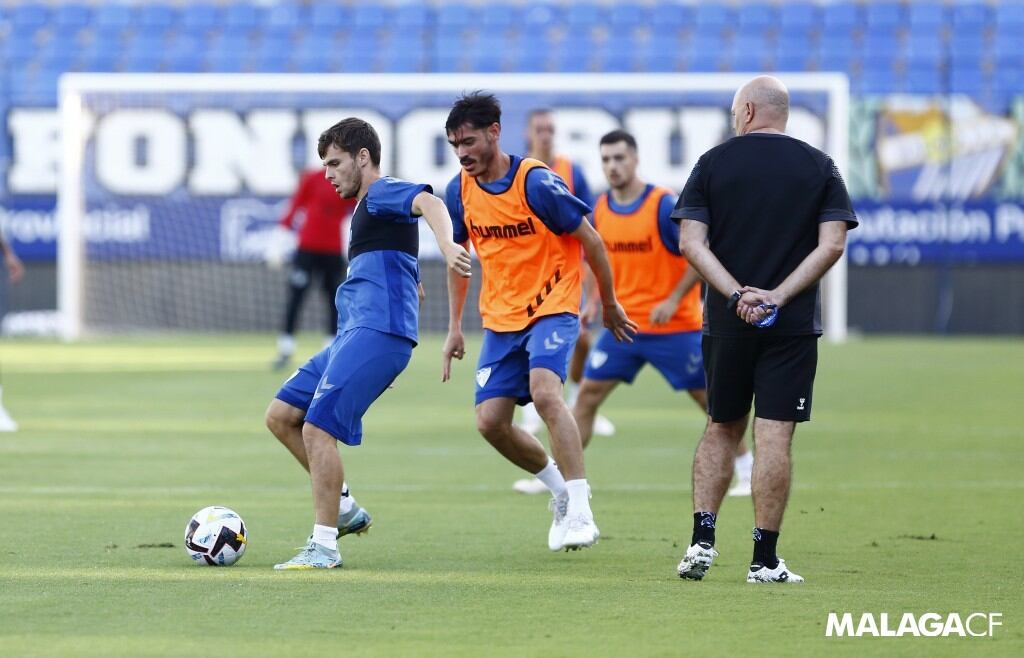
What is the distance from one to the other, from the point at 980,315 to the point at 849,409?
15.8 meters

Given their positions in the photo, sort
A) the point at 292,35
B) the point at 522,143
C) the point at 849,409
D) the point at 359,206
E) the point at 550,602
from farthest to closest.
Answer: the point at 292,35, the point at 522,143, the point at 849,409, the point at 359,206, the point at 550,602

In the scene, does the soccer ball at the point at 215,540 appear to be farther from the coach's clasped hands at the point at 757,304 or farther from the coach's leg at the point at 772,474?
the coach's clasped hands at the point at 757,304

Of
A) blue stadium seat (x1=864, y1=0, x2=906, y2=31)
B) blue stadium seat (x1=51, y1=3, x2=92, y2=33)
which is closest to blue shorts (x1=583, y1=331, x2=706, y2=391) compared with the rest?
blue stadium seat (x1=864, y1=0, x2=906, y2=31)

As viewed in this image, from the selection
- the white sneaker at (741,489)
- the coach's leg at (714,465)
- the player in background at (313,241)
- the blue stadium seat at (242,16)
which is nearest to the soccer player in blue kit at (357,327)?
the coach's leg at (714,465)

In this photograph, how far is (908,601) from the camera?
232 inches

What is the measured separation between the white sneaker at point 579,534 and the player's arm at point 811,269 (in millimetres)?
1398

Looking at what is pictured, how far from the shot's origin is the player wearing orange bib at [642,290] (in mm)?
10008

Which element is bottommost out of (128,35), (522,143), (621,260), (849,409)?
(849,409)

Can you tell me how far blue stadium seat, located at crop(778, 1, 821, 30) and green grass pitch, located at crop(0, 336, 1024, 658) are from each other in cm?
1974

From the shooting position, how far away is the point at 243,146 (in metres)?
28.7

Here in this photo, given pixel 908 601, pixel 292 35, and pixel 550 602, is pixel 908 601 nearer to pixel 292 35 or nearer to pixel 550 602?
pixel 550 602

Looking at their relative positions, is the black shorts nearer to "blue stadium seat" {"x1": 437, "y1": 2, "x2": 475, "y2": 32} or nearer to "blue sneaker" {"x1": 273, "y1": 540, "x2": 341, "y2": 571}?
"blue sneaker" {"x1": 273, "y1": 540, "x2": 341, "y2": 571}

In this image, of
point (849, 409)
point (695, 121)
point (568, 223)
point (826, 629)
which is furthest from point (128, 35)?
point (826, 629)

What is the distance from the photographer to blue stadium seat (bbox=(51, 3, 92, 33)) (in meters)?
35.2
